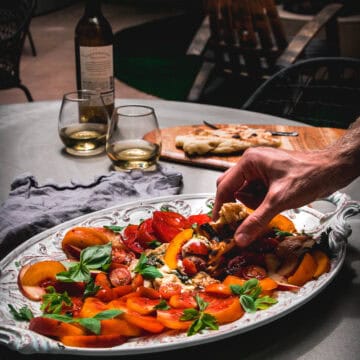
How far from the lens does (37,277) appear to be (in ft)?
2.79

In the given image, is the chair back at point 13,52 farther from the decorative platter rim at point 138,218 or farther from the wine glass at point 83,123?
the decorative platter rim at point 138,218

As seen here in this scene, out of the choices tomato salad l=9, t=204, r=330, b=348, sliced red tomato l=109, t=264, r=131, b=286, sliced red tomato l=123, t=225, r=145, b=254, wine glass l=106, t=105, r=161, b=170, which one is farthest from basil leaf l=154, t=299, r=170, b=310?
wine glass l=106, t=105, r=161, b=170

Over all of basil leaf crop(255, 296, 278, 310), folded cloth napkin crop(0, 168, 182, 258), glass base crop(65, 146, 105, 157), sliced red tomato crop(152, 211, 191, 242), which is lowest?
glass base crop(65, 146, 105, 157)

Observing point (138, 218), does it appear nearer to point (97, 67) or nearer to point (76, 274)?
point (76, 274)

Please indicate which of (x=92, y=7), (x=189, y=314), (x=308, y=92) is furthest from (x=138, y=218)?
(x=308, y=92)

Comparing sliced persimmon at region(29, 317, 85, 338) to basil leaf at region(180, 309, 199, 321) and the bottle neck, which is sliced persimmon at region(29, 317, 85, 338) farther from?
the bottle neck

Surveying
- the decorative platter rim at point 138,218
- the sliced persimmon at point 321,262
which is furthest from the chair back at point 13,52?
the sliced persimmon at point 321,262

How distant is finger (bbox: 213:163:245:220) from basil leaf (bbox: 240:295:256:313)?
0.90ft

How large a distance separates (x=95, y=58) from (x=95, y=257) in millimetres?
732

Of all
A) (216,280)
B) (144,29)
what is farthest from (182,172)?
(144,29)

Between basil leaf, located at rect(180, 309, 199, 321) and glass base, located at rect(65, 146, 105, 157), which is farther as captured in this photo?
glass base, located at rect(65, 146, 105, 157)

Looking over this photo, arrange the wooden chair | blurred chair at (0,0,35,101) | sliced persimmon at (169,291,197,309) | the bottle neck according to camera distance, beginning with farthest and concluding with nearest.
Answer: the wooden chair < blurred chair at (0,0,35,101) < the bottle neck < sliced persimmon at (169,291,197,309)

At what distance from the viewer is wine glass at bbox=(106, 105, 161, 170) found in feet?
4.34

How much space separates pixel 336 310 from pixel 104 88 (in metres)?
0.89
